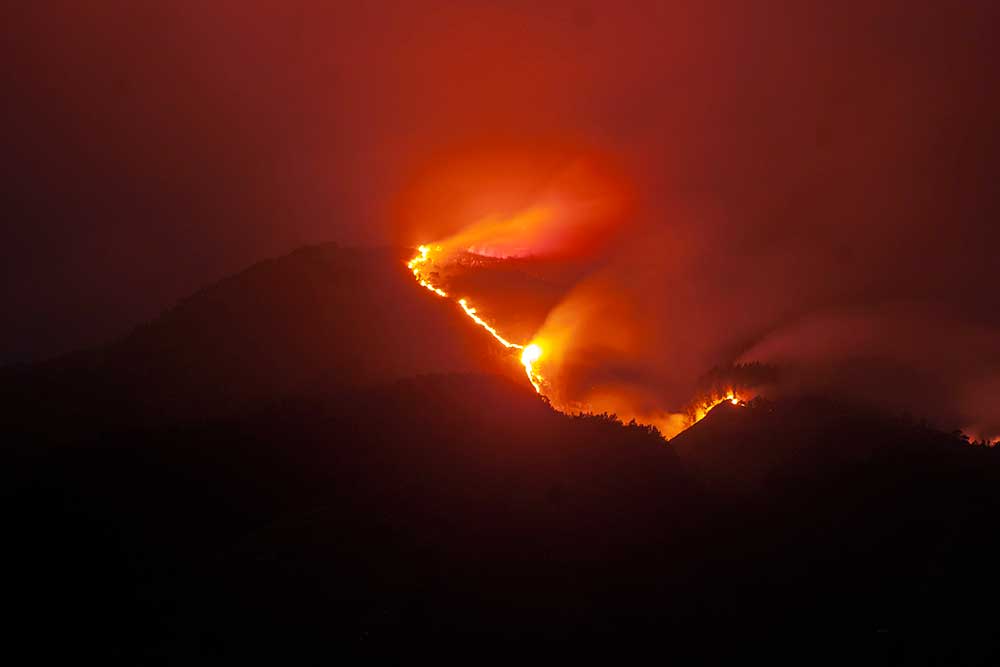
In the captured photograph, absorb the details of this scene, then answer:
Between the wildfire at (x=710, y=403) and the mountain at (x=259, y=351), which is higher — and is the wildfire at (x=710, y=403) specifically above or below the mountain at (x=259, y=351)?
below

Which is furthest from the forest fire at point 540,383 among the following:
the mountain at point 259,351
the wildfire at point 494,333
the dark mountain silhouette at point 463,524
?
the dark mountain silhouette at point 463,524

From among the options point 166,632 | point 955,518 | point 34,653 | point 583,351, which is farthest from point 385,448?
point 955,518

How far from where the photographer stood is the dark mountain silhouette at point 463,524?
46.2 feet

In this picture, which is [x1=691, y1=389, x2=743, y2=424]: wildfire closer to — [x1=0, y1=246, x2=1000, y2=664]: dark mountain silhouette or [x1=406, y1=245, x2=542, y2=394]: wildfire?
[x1=0, y1=246, x2=1000, y2=664]: dark mountain silhouette

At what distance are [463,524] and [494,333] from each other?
12.4 metres

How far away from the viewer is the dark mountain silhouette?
14086 millimetres

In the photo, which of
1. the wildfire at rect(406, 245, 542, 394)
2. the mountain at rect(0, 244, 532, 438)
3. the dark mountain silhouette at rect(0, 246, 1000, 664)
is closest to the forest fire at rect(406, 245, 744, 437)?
the wildfire at rect(406, 245, 542, 394)

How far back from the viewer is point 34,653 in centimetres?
1312

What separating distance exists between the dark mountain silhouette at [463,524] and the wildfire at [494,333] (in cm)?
178

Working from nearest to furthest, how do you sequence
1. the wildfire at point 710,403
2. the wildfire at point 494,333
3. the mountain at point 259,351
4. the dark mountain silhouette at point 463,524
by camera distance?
the dark mountain silhouette at point 463,524 < the mountain at point 259,351 < the wildfire at point 710,403 < the wildfire at point 494,333

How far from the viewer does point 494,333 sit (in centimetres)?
2819

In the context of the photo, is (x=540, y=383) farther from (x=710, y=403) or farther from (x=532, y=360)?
(x=710, y=403)

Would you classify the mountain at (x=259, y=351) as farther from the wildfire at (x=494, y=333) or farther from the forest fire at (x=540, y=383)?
the forest fire at (x=540, y=383)

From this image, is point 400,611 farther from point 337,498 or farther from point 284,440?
point 284,440
